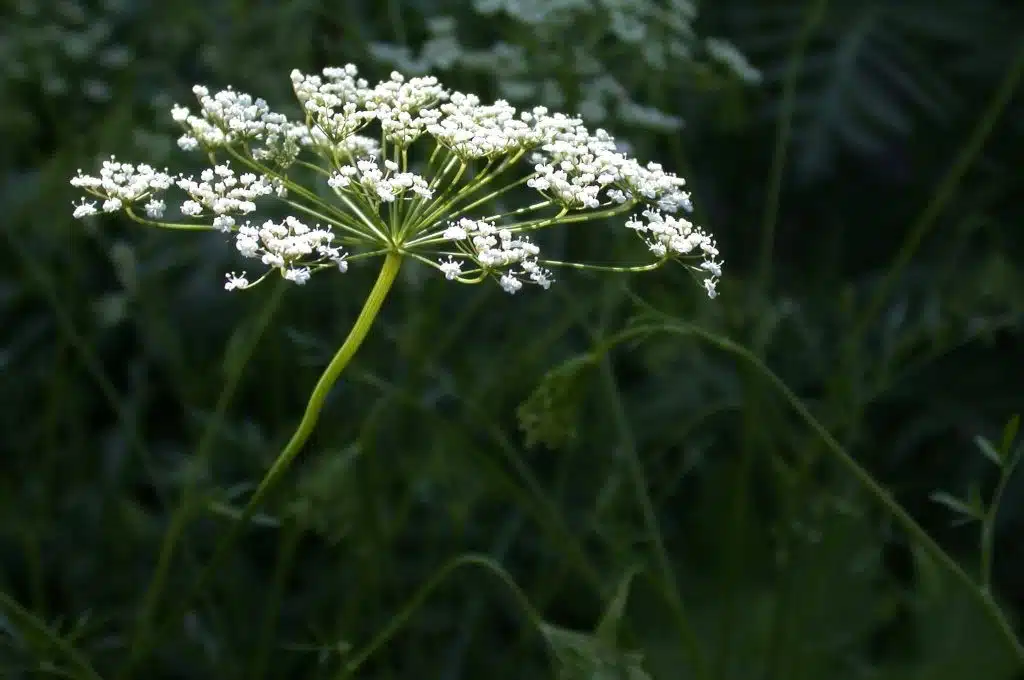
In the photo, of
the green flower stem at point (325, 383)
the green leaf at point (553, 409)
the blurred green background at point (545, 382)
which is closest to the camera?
the green flower stem at point (325, 383)

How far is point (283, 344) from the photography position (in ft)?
6.37

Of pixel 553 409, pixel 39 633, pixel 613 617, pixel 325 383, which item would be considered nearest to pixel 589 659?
pixel 613 617

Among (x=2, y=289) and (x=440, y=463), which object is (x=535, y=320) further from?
(x=2, y=289)

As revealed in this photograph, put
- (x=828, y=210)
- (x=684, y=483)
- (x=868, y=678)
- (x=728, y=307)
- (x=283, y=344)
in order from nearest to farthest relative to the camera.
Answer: (x=728, y=307)
(x=868, y=678)
(x=283, y=344)
(x=684, y=483)
(x=828, y=210)

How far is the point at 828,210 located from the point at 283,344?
1.28m

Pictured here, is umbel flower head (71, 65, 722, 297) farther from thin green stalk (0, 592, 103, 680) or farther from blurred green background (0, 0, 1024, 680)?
thin green stalk (0, 592, 103, 680)

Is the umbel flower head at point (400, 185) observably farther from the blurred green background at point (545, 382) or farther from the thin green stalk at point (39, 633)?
the thin green stalk at point (39, 633)

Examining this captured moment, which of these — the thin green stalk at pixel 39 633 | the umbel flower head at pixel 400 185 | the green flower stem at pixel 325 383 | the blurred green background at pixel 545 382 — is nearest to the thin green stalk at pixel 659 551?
the blurred green background at pixel 545 382

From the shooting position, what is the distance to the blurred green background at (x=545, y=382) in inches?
60.9

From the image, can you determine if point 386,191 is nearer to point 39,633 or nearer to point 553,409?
point 553,409

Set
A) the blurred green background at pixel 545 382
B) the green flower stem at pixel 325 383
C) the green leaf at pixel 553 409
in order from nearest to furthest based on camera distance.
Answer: the green flower stem at pixel 325 383 → the green leaf at pixel 553 409 → the blurred green background at pixel 545 382

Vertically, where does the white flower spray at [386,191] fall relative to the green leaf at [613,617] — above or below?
above

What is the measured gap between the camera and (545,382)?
1125 millimetres

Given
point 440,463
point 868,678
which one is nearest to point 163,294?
point 440,463
